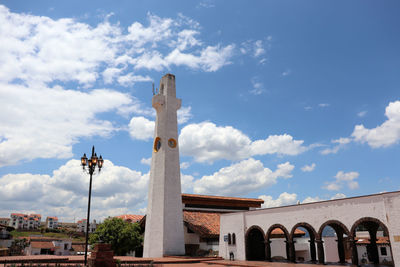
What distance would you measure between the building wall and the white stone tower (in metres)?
4.20

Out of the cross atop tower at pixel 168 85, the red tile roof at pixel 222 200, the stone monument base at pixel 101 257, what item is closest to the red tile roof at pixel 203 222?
the red tile roof at pixel 222 200

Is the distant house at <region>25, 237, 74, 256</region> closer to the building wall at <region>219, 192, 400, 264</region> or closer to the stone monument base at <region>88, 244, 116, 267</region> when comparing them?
the building wall at <region>219, 192, 400, 264</region>

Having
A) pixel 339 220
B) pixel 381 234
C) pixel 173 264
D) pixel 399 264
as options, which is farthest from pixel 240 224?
pixel 381 234

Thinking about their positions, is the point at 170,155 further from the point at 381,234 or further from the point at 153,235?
the point at 381,234

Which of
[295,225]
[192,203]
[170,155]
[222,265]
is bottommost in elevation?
[222,265]

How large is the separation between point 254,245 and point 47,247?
38.6 m

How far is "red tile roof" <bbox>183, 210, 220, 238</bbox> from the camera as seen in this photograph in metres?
28.2

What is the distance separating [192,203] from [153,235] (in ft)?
21.4

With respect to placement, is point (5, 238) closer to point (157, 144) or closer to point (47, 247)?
point (47, 247)

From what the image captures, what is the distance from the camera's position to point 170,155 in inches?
1113

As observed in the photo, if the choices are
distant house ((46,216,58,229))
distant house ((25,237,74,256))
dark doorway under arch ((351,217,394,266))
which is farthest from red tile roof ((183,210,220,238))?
distant house ((46,216,58,229))

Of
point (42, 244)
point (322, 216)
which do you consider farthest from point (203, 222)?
point (42, 244)

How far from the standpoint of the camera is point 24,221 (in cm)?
12781

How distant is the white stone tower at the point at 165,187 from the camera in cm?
2656
